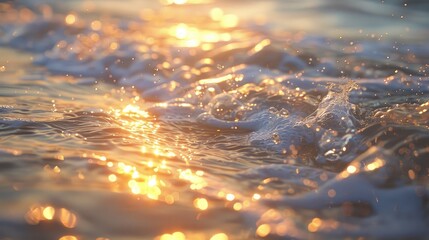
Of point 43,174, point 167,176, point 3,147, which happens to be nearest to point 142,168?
point 167,176

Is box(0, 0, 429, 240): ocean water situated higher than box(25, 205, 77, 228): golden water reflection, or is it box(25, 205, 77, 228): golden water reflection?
box(0, 0, 429, 240): ocean water

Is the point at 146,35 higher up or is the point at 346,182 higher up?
the point at 146,35

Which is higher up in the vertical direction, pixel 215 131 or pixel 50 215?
pixel 215 131

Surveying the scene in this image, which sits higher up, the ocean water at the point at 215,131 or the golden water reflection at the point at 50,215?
the ocean water at the point at 215,131

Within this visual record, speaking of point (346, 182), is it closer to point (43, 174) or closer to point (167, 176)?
point (167, 176)

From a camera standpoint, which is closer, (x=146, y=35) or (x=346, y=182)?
(x=346, y=182)

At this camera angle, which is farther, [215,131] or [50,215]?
[215,131]

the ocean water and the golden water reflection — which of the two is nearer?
the golden water reflection

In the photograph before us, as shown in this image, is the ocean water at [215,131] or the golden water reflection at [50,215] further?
the ocean water at [215,131]
